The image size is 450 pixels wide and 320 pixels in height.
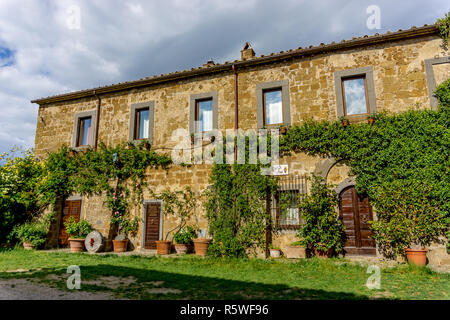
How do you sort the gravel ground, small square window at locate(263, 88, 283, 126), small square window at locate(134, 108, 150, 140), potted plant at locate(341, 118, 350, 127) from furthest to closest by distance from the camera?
Result: small square window at locate(134, 108, 150, 140)
small square window at locate(263, 88, 283, 126)
potted plant at locate(341, 118, 350, 127)
the gravel ground

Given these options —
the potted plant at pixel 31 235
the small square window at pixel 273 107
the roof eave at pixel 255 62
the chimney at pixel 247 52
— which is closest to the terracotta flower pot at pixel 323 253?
the small square window at pixel 273 107

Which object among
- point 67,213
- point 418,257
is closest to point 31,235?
point 67,213

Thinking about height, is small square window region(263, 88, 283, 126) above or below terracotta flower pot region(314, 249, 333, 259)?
above

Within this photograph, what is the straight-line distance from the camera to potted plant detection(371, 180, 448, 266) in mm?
7142

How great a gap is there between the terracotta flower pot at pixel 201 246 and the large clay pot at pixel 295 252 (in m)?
2.35

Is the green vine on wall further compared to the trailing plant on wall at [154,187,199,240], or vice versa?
the green vine on wall

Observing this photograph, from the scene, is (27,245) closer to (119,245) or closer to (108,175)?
(119,245)

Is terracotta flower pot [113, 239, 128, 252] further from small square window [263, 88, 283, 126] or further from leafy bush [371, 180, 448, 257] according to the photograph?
leafy bush [371, 180, 448, 257]

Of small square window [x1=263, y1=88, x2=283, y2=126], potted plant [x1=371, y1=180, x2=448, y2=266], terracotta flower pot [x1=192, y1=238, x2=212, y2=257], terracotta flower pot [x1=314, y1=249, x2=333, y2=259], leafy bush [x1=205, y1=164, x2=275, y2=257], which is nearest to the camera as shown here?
potted plant [x1=371, y1=180, x2=448, y2=266]

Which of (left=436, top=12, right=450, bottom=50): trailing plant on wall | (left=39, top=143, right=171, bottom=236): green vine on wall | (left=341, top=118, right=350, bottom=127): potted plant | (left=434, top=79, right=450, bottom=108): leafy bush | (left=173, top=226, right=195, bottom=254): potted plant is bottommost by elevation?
(left=173, top=226, right=195, bottom=254): potted plant

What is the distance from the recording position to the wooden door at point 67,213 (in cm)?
1129

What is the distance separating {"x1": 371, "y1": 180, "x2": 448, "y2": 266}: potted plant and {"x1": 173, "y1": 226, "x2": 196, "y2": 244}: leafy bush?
5.19m

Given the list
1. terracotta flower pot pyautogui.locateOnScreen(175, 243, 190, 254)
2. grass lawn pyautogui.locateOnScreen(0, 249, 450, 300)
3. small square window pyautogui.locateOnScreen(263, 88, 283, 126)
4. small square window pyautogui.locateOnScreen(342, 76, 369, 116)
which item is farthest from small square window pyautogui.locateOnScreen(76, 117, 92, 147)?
small square window pyautogui.locateOnScreen(342, 76, 369, 116)

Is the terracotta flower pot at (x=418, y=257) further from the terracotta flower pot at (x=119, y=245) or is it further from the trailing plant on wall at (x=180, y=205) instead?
the terracotta flower pot at (x=119, y=245)
